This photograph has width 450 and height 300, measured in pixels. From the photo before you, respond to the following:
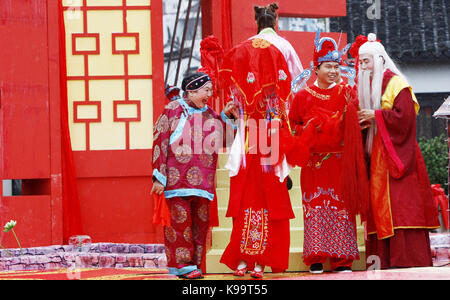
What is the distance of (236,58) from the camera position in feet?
18.9

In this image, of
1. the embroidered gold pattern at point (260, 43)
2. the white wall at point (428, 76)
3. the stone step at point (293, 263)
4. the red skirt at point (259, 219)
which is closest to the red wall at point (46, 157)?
the stone step at point (293, 263)

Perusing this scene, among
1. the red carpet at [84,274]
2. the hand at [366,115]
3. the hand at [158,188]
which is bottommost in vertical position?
the red carpet at [84,274]

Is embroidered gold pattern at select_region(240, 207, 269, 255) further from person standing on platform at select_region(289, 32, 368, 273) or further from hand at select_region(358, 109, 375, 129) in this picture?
hand at select_region(358, 109, 375, 129)

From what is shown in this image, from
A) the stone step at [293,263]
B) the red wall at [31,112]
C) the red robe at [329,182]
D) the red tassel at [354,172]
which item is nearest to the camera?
the red tassel at [354,172]

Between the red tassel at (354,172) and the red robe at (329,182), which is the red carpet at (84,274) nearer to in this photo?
the red robe at (329,182)

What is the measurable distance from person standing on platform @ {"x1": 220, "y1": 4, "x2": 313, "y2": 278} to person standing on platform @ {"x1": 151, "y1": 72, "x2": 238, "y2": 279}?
18 centimetres

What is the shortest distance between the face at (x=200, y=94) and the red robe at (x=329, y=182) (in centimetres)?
77

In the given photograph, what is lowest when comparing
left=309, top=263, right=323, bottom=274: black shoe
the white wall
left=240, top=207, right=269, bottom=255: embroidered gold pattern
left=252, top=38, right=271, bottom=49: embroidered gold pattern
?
left=309, top=263, right=323, bottom=274: black shoe

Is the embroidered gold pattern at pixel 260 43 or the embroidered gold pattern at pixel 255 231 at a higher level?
→ the embroidered gold pattern at pixel 260 43

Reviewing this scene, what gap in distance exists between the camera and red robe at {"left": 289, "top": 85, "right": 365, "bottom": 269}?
5.86m

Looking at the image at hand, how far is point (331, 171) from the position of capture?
235 inches

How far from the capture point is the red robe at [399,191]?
5.73m

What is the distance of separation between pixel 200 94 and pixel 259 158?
630mm

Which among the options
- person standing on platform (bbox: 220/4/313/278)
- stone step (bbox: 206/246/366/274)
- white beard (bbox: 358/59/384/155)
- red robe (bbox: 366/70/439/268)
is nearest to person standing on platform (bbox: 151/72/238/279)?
person standing on platform (bbox: 220/4/313/278)
